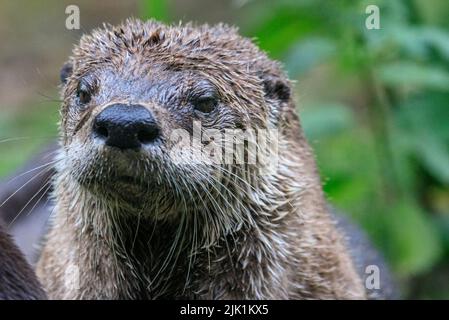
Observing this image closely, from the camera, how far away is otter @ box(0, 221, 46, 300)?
404cm

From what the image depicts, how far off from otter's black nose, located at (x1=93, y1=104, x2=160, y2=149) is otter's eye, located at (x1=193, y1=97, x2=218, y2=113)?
0.41 meters

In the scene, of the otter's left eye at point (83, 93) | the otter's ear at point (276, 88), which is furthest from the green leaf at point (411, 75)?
the otter's left eye at point (83, 93)

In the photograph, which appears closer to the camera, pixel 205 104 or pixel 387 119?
pixel 205 104

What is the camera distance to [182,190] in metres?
4.39

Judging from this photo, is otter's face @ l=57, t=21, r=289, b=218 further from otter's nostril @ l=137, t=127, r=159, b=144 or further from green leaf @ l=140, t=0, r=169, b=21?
green leaf @ l=140, t=0, r=169, b=21

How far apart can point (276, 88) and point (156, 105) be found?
32.5 inches

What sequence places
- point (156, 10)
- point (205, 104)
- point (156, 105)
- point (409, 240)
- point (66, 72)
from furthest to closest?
1. point (409, 240)
2. point (156, 10)
3. point (66, 72)
4. point (205, 104)
5. point (156, 105)

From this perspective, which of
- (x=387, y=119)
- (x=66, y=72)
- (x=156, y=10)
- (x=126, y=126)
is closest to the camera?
(x=126, y=126)

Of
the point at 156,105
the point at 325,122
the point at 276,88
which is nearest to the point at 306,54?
the point at 325,122

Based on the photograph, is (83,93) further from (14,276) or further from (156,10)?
(156,10)

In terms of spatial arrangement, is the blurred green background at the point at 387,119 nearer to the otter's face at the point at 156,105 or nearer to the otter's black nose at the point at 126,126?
the otter's face at the point at 156,105

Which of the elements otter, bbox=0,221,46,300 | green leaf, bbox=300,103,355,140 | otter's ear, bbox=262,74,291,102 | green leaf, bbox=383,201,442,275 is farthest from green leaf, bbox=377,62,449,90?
otter, bbox=0,221,46,300

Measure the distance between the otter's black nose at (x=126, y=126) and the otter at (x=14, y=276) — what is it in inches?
21.0

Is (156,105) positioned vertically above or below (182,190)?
above
